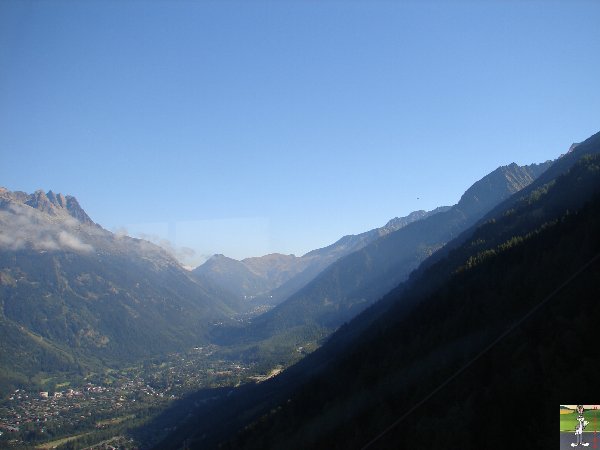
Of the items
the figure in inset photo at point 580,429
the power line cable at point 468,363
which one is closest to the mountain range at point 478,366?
the power line cable at point 468,363

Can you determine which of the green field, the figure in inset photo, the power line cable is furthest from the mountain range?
the figure in inset photo

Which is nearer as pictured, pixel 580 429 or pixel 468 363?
pixel 580 429

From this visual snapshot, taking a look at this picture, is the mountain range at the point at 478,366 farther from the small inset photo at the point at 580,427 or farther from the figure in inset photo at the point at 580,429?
the figure in inset photo at the point at 580,429

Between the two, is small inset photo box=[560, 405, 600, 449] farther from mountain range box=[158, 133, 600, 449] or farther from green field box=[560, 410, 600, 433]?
mountain range box=[158, 133, 600, 449]

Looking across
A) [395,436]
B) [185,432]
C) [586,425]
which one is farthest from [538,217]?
[185,432]

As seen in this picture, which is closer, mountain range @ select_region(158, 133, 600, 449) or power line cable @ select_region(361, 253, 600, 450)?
mountain range @ select_region(158, 133, 600, 449)

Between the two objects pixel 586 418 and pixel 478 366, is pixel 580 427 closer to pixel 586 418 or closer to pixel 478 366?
A: pixel 586 418

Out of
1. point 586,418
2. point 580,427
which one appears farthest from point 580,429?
point 586,418
